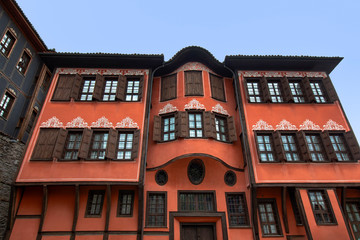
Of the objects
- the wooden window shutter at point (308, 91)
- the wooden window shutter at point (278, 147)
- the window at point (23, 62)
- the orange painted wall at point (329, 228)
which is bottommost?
the orange painted wall at point (329, 228)

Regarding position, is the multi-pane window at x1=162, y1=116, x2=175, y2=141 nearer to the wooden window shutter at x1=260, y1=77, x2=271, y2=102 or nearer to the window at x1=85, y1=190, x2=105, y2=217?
the window at x1=85, y1=190, x2=105, y2=217

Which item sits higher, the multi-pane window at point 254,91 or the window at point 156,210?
the multi-pane window at point 254,91

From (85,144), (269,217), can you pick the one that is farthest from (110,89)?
(269,217)

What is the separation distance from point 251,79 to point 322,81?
414 cm

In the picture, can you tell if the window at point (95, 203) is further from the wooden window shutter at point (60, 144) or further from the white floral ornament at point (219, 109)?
the white floral ornament at point (219, 109)

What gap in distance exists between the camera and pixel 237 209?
34.6ft

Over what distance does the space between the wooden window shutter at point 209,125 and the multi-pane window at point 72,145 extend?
6.20m

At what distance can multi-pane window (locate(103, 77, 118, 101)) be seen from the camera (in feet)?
40.7

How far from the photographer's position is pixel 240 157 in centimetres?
1154

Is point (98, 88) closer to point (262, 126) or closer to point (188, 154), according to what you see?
point (188, 154)

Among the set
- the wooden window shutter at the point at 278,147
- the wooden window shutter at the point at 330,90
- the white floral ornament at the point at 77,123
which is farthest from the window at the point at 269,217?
the white floral ornament at the point at 77,123

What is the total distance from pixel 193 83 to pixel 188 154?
434 cm

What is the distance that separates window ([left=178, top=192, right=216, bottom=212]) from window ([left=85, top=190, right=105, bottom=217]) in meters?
3.61

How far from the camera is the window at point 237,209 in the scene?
33.6 feet
